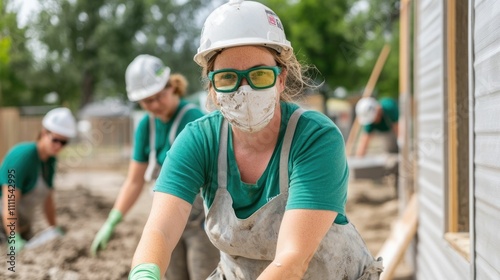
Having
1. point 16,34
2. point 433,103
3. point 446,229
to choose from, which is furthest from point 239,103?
point 16,34

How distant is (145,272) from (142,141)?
2.74 m

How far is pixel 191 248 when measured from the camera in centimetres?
462

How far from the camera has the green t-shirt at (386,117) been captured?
37.5ft

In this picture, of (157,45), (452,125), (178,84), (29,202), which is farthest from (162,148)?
(157,45)

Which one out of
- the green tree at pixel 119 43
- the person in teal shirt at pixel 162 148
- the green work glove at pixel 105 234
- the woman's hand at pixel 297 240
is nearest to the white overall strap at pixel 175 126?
the person in teal shirt at pixel 162 148

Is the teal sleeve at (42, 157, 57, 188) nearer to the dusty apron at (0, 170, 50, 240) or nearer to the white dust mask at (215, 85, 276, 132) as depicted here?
the dusty apron at (0, 170, 50, 240)

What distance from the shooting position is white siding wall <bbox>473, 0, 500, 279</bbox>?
2.73 meters

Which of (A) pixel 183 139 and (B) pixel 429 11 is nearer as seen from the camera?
(A) pixel 183 139

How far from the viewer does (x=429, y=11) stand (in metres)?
5.67

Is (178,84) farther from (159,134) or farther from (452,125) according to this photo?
(452,125)

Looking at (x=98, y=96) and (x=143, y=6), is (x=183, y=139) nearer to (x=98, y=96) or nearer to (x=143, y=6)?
(x=143, y=6)

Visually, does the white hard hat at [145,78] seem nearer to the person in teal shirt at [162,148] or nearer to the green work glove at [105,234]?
the person in teal shirt at [162,148]

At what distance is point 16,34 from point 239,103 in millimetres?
4437

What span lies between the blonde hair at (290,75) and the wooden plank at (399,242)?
3084 mm
